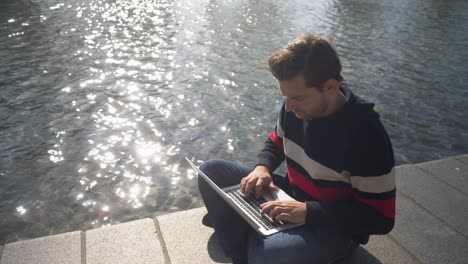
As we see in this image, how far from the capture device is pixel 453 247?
3570 mm

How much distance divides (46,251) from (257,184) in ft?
5.75

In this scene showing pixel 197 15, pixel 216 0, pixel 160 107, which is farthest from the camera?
pixel 216 0

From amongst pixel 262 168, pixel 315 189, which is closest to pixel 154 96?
pixel 262 168

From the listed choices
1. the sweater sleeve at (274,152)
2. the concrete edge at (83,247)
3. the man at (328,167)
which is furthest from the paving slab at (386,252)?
the concrete edge at (83,247)

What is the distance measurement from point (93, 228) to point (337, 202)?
239cm

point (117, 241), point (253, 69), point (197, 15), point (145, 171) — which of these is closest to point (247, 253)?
point (117, 241)

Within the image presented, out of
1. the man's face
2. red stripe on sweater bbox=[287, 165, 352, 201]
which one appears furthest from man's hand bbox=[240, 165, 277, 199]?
the man's face

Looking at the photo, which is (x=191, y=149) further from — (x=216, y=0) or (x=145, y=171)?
(x=216, y=0)

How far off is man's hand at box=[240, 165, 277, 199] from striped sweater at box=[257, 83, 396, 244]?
27 cm

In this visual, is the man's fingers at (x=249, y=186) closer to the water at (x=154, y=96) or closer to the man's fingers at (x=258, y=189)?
the man's fingers at (x=258, y=189)

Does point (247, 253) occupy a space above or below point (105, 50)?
above

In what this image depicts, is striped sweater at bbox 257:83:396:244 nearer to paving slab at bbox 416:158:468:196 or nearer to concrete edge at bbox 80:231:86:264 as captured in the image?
concrete edge at bbox 80:231:86:264

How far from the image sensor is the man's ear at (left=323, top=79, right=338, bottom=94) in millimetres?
→ 2688

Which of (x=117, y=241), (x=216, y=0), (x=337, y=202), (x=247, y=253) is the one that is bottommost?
(x=216, y=0)
